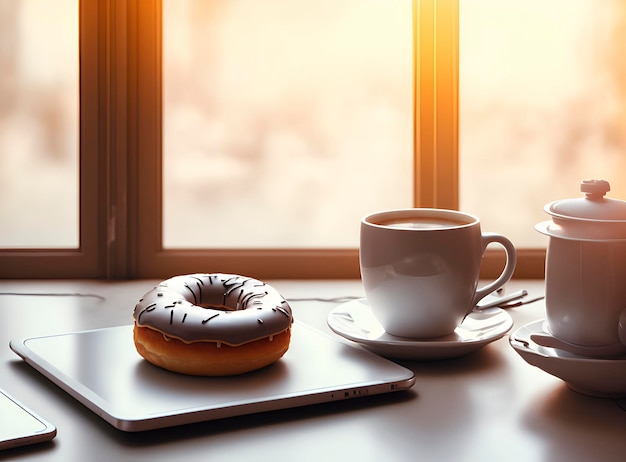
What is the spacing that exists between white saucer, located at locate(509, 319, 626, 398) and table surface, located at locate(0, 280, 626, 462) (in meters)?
0.02

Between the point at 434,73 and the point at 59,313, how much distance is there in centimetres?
75

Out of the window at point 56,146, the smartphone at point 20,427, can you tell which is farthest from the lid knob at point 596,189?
the window at point 56,146

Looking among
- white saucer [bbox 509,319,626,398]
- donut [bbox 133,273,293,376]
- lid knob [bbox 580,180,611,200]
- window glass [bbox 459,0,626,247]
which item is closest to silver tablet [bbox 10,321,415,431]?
donut [bbox 133,273,293,376]

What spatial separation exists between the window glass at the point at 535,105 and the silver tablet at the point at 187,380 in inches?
26.3

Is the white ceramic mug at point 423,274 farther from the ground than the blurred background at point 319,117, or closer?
closer

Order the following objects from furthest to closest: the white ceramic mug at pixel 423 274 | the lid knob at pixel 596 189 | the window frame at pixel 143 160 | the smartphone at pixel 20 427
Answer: the window frame at pixel 143 160 → the white ceramic mug at pixel 423 274 → the lid knob at pixel 596 189 → the smartphone at pixel 20 427

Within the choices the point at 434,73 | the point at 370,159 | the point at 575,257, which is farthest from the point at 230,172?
the point at 575,257

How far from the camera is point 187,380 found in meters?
0.87

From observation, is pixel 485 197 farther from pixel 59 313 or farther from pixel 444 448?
pixel 444 448

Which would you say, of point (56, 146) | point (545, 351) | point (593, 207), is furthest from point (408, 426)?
point (56, 146)

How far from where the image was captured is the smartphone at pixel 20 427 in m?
0.73

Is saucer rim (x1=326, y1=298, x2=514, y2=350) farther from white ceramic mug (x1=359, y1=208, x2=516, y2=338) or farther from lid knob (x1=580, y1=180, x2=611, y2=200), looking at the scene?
lid knob (x1=580, y1=180, x2=611, y2=200)

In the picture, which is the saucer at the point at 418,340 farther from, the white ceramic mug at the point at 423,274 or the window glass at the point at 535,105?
the window glass at the point at 535,105

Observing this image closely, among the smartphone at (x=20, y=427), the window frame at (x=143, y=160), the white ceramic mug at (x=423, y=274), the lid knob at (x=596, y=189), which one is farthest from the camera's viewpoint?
the window frame at (x=143, y=160)
